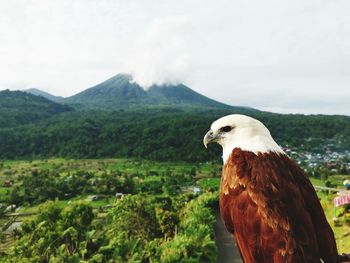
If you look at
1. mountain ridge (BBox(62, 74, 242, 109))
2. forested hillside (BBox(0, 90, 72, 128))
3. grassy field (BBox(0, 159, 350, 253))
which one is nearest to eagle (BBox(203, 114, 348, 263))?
grassy field (BBox(0, 159, 350, 253))

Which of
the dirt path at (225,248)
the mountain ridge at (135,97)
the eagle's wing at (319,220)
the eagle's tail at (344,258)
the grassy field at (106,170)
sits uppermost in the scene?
the mountain ridge at (135,97)

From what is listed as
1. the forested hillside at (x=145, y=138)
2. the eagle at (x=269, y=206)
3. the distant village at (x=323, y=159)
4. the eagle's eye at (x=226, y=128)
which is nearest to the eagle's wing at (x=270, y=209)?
the eagle at (x=269, y=206)

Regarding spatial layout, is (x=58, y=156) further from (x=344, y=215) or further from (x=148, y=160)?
(x=344, y=215)

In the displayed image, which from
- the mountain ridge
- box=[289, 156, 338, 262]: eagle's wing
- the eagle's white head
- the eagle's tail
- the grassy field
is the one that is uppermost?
the mountain ridge

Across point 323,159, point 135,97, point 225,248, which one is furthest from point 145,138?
point 135,97

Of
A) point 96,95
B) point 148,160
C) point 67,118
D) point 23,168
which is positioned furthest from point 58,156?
point 96,95

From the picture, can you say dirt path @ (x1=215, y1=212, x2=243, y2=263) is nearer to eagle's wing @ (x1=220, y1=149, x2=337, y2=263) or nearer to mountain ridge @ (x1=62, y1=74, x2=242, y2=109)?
eagle's wing @ (x1=220, y1=149, x2=337, y2=263)

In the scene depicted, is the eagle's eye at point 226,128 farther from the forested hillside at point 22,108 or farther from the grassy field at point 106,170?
the forested hillside at point 22,108
